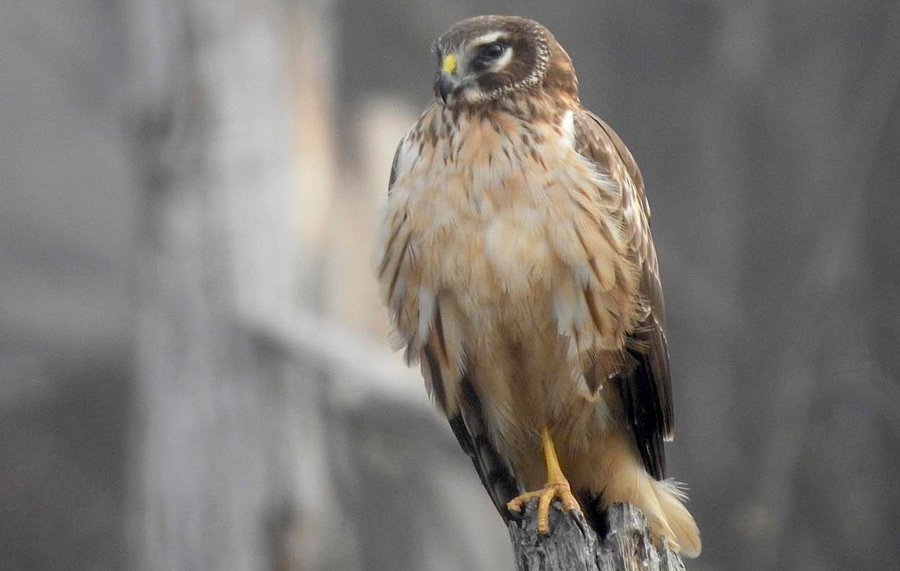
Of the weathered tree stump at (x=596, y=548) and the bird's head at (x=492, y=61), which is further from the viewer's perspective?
the bird's head at (x=492, y=61)

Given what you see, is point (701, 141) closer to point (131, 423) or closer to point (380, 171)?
point (380, 171)

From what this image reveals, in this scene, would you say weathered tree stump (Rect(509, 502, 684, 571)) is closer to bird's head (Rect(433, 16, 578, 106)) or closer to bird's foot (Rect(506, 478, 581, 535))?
bird's foot (Rect(506, 478, 581, 535))

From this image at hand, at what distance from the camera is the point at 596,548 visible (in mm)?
3123

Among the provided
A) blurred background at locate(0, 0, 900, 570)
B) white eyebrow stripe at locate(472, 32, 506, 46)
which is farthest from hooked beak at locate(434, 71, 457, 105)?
blurred background at locate(0, 0, 900, 570)

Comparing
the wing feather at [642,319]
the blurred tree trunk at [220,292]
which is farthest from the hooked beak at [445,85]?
the blurred tree trunk at [220,292]

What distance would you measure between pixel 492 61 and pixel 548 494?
1.11 meters

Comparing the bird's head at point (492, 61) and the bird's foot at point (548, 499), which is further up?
the bird's head at point (492, 61)

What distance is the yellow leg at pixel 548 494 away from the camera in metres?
3.38

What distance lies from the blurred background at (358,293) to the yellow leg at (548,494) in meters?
3.51

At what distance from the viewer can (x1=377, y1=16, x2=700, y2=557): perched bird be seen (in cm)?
354

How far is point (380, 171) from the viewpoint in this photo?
8.42 m

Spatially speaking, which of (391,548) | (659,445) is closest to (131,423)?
(391,548)

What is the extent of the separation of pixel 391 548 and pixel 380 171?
2.18 meters

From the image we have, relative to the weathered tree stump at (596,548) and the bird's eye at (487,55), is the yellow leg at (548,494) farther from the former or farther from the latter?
the bird's eye at (487,55)
